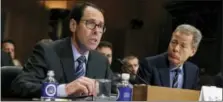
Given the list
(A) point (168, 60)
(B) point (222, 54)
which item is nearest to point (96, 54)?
(A) point (168, 60)

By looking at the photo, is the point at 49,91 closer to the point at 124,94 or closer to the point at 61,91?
the point at 61,91

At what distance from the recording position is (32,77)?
2.05 m

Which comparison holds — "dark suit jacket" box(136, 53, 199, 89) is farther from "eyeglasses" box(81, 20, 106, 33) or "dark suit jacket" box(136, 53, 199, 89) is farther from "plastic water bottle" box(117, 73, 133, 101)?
"plastic water bottle" box(117, 73, 133, 101)

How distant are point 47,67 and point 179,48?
0.75 meters

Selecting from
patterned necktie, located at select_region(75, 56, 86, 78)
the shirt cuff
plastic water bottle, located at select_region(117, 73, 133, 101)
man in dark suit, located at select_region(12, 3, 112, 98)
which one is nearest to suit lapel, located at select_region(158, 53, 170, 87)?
man in dark suit, located at select_region(12, 3, 112, 98)

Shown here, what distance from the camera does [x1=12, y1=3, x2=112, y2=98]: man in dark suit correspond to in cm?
205

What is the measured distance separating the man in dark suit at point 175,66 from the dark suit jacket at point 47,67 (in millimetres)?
304

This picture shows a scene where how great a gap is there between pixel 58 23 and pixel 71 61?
8.12 feet

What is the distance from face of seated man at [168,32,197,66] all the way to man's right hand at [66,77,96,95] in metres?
0.70

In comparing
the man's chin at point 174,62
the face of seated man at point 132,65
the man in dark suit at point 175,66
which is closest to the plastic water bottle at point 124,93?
the man in dark suit at point 175,66

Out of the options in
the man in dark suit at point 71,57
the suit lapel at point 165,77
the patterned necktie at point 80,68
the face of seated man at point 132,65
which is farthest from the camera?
the face of seated man at point 132,65

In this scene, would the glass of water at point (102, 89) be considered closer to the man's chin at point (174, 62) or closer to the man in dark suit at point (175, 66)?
the man in dark suit at point (175, 66)

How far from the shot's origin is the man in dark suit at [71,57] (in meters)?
2.05

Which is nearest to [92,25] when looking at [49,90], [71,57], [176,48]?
[71,57]
